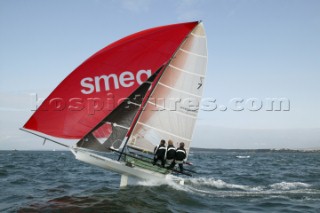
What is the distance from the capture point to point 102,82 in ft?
41.2

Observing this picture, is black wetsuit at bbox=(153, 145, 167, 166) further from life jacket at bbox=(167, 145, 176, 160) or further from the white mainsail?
the white mainsail

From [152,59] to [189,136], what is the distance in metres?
3.61

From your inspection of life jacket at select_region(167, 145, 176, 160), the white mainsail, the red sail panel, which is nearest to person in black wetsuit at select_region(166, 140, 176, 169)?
life jacket at select_region(167, 145, 176, 160)

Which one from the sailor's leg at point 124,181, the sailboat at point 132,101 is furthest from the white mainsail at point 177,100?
the sailor's leg at point 124,181

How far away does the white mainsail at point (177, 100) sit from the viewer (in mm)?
13516

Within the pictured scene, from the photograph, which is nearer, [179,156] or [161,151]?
[161,151]

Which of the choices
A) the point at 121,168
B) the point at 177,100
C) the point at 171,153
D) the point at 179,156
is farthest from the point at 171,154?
the point at 177,100

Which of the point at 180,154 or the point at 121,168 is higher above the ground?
the point at 180,154

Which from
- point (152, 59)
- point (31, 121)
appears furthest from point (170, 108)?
point (31, 121)

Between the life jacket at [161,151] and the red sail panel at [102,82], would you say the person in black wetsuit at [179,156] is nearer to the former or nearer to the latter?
the life jacket at [161,151]

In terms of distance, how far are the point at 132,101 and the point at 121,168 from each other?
8.88 ft

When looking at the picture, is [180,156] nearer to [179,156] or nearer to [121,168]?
[179,156]

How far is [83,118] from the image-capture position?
12.5m

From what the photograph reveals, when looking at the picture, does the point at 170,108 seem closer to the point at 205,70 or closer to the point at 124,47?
the point at 205,70
